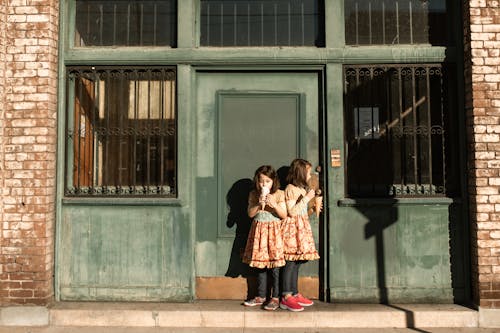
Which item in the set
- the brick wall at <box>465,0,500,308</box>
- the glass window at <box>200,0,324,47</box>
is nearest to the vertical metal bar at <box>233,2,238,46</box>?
the glass window at <box>200,0,324,47</box>

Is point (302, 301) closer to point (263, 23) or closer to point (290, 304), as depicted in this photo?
point (290, 304)

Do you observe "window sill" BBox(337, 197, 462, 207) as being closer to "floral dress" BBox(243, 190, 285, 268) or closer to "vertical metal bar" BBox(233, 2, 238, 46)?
"floral dress" BBox(243, 190, 285, 268)

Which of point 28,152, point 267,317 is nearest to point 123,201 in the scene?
point 28,152

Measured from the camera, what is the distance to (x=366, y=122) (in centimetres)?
510

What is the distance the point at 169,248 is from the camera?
4.98 meters

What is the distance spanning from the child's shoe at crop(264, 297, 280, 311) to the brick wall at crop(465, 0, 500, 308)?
202cm

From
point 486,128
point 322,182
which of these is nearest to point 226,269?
point 322,182

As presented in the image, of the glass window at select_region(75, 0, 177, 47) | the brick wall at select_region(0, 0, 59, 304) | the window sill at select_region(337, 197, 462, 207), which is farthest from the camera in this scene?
the glass window at select_region(75, 0, 177, 47)

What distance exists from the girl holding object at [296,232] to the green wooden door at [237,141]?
1.07ft

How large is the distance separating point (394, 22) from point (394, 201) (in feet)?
6.60

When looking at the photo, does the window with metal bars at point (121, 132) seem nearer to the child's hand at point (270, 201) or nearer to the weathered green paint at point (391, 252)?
the child's hand at point (270, 201)

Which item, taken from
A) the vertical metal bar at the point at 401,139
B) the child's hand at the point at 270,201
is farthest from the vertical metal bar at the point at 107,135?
the vertical metal bar at the point at 401,139

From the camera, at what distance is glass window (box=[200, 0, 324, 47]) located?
5219mm

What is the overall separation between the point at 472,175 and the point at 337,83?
5.55 ft
